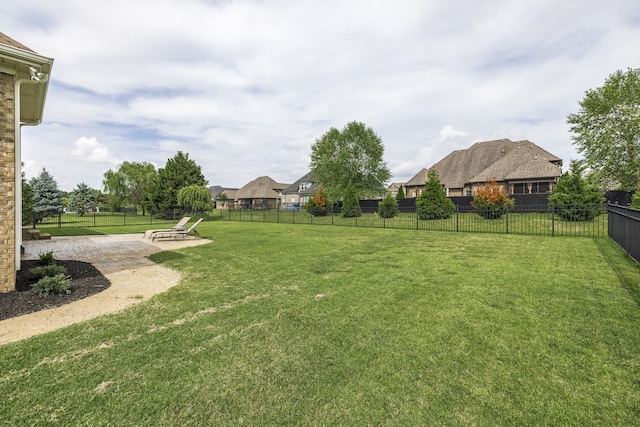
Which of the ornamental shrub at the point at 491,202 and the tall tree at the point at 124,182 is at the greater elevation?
the tall tree at the point at 124,182

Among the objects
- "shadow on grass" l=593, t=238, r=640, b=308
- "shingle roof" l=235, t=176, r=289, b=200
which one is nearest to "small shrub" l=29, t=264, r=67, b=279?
"shadow on grass" l=593, t=238, r=640, b=308

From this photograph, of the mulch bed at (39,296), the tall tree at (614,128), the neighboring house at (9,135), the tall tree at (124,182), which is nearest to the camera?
the mulch bed at (39,296)

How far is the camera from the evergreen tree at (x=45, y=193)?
29.2 m

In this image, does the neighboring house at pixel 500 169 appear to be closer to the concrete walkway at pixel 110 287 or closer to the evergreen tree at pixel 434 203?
the evergreen tree at pixel 434 203

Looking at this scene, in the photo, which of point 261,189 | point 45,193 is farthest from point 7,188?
point 261,189

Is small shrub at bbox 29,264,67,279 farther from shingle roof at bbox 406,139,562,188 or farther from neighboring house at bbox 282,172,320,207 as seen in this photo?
neighboring house at bbox 282,172,320,207

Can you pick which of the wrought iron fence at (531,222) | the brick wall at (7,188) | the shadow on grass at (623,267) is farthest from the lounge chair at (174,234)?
the shadow on grass at (623,267)

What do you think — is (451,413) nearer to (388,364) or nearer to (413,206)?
(388,364)

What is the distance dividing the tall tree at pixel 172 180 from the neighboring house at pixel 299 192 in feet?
73.6

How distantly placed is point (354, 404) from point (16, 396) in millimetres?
2731

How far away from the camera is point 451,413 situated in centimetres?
219

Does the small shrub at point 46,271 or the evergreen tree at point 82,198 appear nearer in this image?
the small shrub at point 46,271

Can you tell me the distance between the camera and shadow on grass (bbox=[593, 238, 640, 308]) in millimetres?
4963

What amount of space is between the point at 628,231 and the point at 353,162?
106 ft
